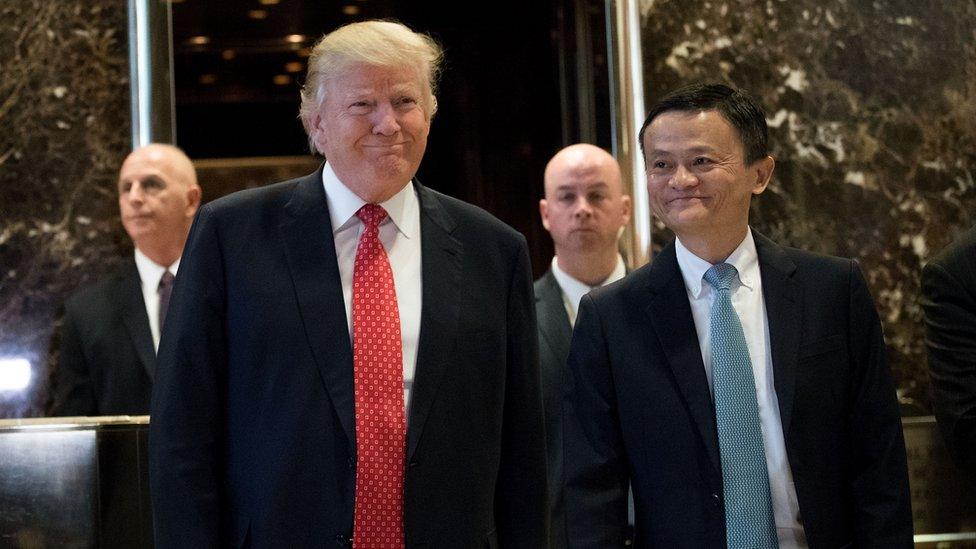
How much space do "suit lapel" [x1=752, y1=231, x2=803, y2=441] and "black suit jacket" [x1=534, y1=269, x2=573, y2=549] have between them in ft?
3.32

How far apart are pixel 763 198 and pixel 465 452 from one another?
2.35 m

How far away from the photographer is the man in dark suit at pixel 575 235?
4.31 m

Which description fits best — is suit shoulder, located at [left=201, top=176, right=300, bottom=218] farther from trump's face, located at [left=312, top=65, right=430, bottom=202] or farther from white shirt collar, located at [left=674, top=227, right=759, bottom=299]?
white shirt collar, located at [left=674, top=227, right=759, bottom=299]

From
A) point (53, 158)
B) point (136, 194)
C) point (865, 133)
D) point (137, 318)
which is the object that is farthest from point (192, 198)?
point (865, 133)

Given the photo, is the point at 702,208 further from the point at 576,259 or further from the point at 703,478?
the point at 576,259

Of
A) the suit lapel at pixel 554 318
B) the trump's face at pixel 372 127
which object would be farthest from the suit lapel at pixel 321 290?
the suit lapel at pixel 554 318

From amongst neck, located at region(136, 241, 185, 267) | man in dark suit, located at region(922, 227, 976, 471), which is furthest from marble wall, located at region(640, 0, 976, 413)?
neck, located at region(136, 241, 185, 267)

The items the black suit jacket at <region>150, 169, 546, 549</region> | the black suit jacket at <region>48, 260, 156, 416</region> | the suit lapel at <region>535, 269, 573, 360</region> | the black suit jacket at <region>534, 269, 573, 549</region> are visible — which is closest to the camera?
the black suit jacket at <region>150, 169, 546, 549</region>

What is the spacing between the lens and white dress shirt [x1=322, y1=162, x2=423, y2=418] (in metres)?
2.81

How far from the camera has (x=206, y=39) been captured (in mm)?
5512

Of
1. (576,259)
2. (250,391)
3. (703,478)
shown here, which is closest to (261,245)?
(250,391)

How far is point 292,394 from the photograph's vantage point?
2.70m

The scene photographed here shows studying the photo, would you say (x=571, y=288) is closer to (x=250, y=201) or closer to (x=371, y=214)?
(x=371, y=214)

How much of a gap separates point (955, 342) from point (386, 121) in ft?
6.12
